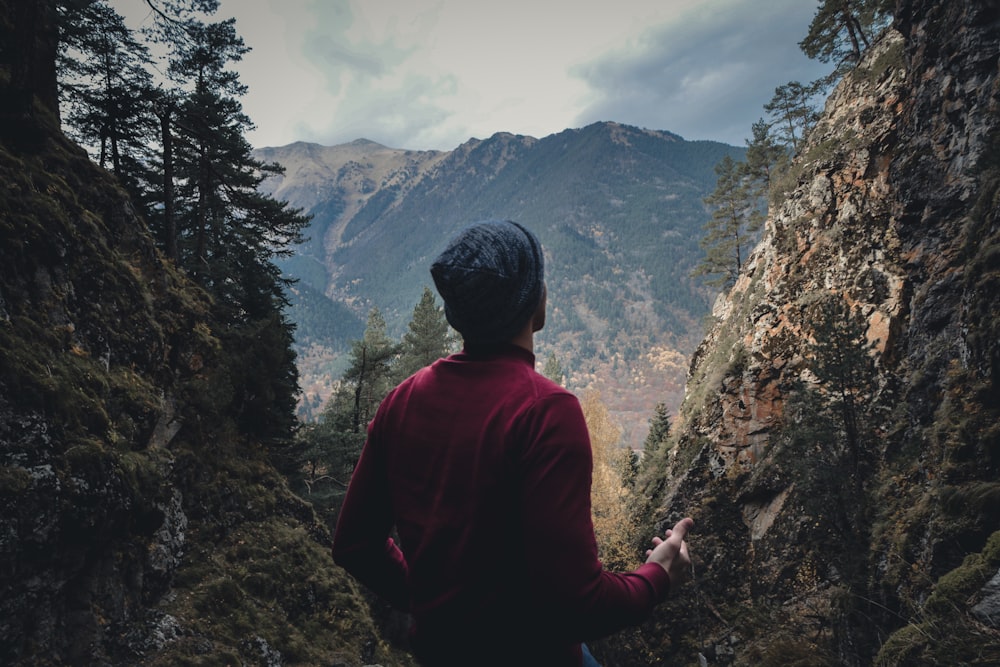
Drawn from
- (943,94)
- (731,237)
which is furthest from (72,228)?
(731,237)

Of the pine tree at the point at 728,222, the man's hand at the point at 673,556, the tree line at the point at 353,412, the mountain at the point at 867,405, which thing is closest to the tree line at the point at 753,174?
the pine tree at the point at 728,222

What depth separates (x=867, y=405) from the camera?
11531 mm

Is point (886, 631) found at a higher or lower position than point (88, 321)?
lower

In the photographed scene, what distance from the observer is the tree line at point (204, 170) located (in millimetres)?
13977

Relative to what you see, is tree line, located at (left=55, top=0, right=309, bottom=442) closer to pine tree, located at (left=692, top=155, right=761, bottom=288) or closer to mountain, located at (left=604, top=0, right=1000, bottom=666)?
mountain, located at (left=604, top=0, right=1000, bottom=666)

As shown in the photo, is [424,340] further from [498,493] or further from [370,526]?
[498,493]

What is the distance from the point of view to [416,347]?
31.3 metres

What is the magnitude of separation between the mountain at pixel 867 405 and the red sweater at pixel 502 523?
15.9 ft

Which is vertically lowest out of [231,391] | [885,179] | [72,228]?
[231,391]

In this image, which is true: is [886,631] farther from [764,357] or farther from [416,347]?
[416,347]

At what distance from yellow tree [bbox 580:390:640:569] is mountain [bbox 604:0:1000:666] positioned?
91.5 inches

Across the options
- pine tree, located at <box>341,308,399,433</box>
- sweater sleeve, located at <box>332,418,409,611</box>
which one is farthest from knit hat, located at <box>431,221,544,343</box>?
pine tree, located at <box>341,308,399,433</box>

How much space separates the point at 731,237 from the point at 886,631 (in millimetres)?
31389

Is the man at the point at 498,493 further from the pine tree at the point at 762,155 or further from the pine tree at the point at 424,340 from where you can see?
the pine tree at the point at 762,155
